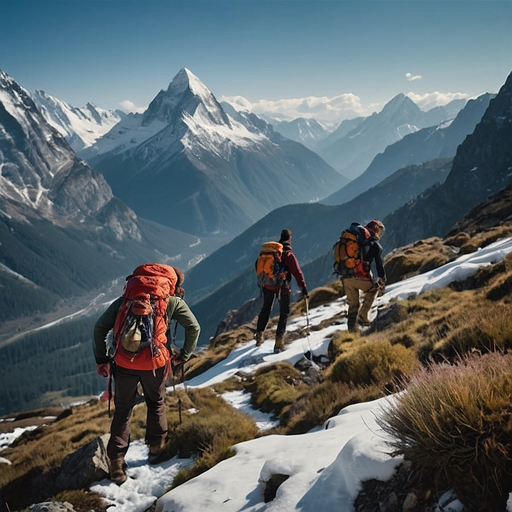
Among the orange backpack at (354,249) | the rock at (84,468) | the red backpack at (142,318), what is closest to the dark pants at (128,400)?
the red backpack at (142,318)

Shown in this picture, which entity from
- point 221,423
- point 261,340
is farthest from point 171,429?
point 261,340

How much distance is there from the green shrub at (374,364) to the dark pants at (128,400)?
3791 mm

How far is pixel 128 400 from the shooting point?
273 inches

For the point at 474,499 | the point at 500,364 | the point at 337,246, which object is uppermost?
the point at 337,246

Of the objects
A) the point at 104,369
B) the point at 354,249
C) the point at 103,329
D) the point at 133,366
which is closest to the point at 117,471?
the point at 104,369

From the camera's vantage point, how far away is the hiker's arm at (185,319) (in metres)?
7.04

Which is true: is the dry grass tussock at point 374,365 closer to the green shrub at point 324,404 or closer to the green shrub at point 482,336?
the green shrub at point 324,404

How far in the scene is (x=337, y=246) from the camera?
13336mm

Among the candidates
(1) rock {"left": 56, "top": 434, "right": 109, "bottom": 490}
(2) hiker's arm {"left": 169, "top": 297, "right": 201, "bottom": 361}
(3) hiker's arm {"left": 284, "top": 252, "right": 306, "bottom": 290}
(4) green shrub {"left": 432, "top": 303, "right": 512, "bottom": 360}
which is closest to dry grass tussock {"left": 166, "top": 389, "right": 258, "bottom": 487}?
(1) rock {"left": 56, "top": 434, "right": 109, "bottom": 490}

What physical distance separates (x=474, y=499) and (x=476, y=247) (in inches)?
1005

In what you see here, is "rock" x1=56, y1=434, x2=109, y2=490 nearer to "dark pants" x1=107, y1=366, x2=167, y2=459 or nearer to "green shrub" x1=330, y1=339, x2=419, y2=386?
"dark pants" x1=107, y1=366, x2=167, y2=459

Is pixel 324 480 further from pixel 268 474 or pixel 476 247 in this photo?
pixel 476 247

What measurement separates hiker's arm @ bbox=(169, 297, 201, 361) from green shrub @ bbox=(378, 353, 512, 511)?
415cm

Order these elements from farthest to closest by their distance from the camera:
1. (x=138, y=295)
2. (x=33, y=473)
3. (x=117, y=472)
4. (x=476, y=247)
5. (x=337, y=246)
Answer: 1. (x=476, y=247)
2. (x=337, y=246)
3. (x=33, y=473)
4. (x=117, y=472)
5. (x=138, y=295)
